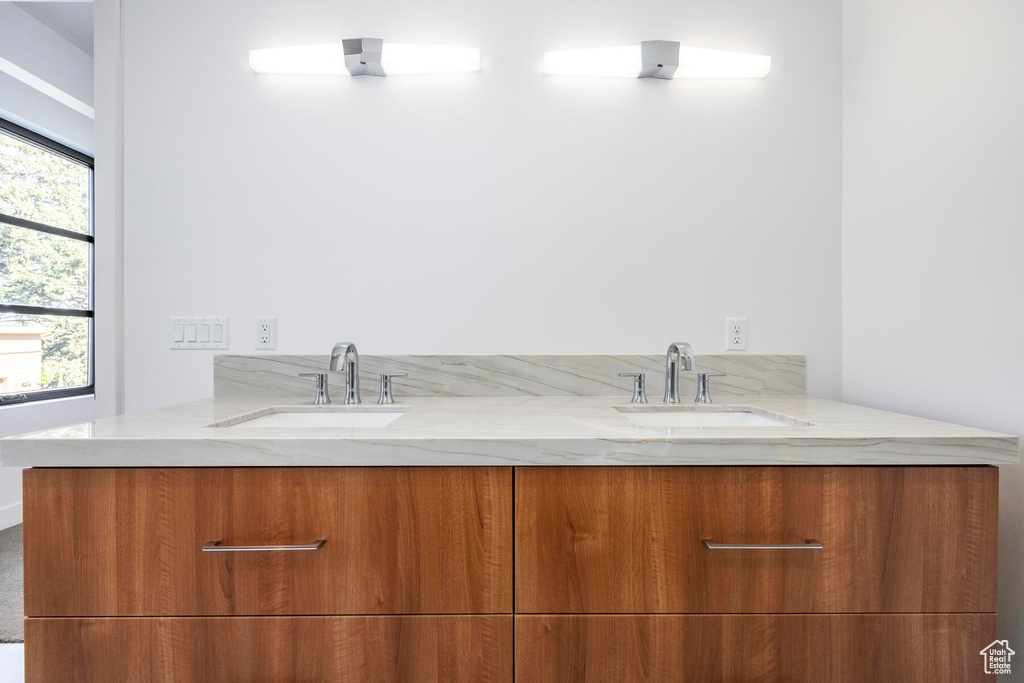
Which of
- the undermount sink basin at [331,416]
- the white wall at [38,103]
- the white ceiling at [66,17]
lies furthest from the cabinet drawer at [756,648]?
the white ceiling at [66,17]

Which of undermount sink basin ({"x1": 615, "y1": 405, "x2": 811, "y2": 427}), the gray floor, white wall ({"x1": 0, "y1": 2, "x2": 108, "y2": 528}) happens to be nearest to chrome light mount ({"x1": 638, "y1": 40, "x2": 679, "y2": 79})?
undermount sink basin ({"x1": 615, "y1": 405, "x2": 811, "y2": 427})

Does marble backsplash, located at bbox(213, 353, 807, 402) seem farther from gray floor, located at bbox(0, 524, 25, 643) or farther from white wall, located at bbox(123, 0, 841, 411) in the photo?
gray floor, located at bbox(0, 524, 25, 643)

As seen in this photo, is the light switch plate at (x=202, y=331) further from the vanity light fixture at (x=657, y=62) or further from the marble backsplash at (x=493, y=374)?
the vanity light fixture at (x=657, y=62)

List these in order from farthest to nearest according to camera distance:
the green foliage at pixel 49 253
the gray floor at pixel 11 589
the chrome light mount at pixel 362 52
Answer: the green foliage at pixel 49 253
the gray floor at pixel 11 589
the chrome light mount at pixel 362 52

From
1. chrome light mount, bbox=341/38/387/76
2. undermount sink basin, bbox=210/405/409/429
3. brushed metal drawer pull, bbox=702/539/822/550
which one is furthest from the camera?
chrome light mount, bbox=341/38/387/76

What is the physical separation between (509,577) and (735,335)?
3.34 ft

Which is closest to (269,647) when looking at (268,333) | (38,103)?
(268,333)

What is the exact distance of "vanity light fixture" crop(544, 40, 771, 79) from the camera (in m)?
1.47

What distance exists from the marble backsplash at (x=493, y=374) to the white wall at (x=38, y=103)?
4.13ft

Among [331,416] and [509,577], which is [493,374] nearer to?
[331,416]

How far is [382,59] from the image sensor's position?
1485 mm

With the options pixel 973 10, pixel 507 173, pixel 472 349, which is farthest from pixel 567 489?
pixel 973 10

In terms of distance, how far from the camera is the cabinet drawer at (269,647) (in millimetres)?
833

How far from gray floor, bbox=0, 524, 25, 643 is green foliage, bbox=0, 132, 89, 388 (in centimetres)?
102
